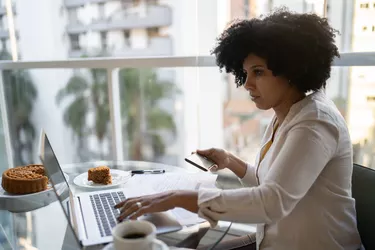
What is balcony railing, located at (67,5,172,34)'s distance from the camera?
2.22 meters

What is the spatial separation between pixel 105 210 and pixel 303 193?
604mm

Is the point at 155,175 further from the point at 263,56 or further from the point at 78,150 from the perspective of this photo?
the point at 78,150

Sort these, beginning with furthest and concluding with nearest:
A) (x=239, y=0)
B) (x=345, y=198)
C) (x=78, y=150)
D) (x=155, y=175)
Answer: (x=78, y=150) < (x=239, y=0) < (x=155, y=175) < (x=345, y=198)

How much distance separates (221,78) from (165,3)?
59 cm

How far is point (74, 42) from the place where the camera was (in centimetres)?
252

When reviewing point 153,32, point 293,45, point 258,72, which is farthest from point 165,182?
point 153,32

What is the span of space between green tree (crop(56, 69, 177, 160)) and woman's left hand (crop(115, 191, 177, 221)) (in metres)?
1.44

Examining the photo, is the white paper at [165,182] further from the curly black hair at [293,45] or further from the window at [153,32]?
the window at [153,32]

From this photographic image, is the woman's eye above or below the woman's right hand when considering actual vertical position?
above

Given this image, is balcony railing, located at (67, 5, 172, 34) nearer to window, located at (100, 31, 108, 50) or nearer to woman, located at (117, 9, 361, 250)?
window, located at (100, 31, 108, 50)

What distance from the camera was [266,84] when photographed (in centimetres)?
111

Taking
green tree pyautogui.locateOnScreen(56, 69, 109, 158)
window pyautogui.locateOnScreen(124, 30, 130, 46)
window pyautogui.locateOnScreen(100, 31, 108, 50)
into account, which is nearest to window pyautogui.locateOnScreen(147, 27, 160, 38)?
window pyautogui.locateOnScreen(124, 30, 130, 46)

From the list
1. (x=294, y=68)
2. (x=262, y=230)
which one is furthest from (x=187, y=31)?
(x=262, y=230)

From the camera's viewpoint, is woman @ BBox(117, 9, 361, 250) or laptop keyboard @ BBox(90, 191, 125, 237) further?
laptop keyboard @ BBox(90, 191, 125, 237)
